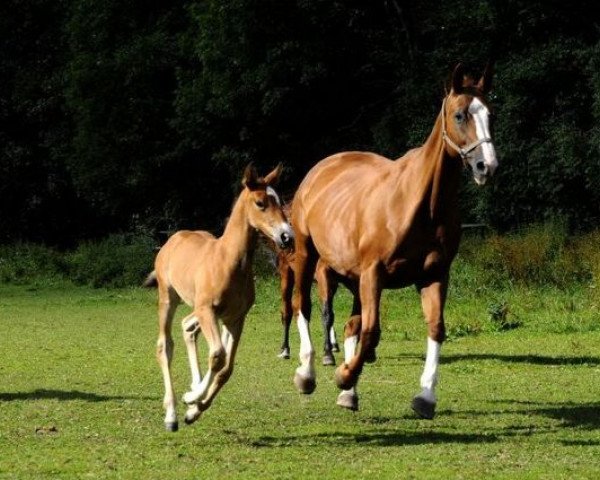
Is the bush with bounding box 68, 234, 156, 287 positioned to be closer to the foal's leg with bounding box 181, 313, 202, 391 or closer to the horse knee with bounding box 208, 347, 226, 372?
the foal's leg with bounding box 181, 313, 202, 391

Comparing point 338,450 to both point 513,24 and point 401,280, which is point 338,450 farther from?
point 513,24

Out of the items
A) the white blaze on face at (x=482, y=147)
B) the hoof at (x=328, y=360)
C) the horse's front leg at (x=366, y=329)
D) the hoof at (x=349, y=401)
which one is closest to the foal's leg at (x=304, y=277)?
the hoof at (x=349, y=401)

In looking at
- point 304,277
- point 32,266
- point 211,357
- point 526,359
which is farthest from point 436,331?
point 32,266

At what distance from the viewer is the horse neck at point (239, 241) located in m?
10.8

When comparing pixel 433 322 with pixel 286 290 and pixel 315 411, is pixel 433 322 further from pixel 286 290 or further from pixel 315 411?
pixel 286 290

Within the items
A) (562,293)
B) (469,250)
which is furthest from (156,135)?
(562,293)

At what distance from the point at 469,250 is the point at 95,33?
22.2 metres

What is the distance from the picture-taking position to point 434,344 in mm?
10852

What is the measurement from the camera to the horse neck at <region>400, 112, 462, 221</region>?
10.8m

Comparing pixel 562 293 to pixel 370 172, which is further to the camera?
pixel 562 293

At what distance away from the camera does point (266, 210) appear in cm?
1072

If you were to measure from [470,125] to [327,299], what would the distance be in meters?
4.26

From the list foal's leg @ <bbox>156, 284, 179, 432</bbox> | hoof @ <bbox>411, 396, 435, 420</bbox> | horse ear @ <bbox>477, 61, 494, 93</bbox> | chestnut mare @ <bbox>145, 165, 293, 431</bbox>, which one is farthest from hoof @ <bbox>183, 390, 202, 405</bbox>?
horse ear @ <bbox>477, 61, 494, 93</bbox>

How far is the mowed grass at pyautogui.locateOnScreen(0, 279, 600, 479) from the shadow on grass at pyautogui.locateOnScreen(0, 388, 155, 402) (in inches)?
0.5
